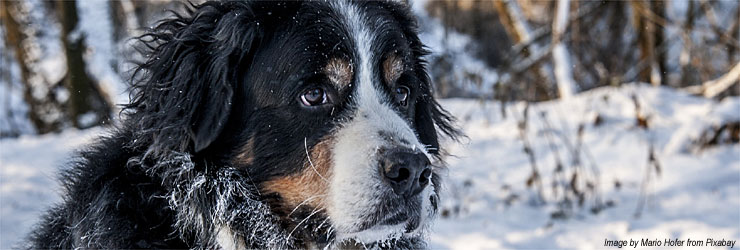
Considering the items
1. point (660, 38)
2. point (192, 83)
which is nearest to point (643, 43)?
point (660, 38)

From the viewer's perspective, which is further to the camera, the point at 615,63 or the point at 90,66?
the point at 90,66

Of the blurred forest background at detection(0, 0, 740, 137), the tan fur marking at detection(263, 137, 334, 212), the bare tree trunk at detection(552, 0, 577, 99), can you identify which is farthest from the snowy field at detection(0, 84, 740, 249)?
the tan fur marking at detection(263, 137, 334, 212)

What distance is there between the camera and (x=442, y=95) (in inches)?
381

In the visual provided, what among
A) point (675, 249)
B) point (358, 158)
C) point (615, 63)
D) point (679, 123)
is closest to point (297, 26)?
point (358, 158)

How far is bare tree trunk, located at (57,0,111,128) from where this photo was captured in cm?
1272

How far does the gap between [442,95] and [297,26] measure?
6.65 m

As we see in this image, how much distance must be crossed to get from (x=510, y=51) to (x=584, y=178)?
2344mm

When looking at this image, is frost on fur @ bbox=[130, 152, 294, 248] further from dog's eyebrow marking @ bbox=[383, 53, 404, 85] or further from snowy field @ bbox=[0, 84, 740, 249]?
snowy field @ bbox=[0, 84, 740, 249]

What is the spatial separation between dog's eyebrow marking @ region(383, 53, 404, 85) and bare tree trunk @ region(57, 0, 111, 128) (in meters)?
10.2

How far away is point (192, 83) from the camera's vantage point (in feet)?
9.90

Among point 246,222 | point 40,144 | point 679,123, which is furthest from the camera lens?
point 40,144

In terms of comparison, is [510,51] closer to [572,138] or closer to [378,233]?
[572,138]

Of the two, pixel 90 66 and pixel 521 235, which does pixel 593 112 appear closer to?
pixel 521 235

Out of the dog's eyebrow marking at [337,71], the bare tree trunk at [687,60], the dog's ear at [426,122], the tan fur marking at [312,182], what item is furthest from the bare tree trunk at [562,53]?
the tan fur marking at [312,182]
